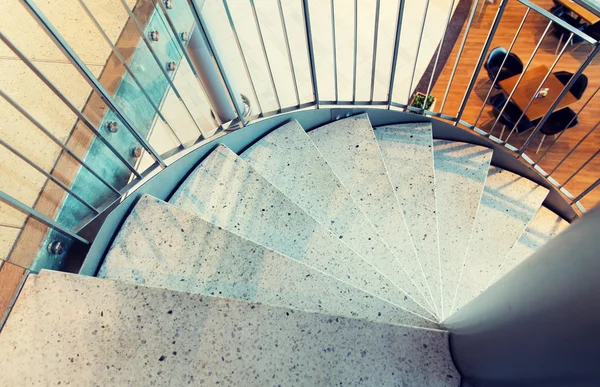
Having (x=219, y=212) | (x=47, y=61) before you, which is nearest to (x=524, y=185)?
(x=219, y=212)

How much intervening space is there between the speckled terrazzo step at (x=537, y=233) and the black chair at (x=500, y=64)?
181cm

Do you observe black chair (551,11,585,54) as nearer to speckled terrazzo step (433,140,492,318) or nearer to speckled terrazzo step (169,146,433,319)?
speckled terrazzo step (433,140,492,318)

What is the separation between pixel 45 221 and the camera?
159 centimetres

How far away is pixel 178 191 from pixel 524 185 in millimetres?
2612

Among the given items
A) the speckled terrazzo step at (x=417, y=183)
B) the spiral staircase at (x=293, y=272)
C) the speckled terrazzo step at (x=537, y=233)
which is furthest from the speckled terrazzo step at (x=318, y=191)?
the speckled terrazzo step at (x=537, y=233)

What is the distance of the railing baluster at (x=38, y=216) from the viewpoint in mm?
1398

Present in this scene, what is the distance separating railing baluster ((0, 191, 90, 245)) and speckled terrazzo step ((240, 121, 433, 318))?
1.12 meters

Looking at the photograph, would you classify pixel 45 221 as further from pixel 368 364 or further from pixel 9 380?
pixel 368 364

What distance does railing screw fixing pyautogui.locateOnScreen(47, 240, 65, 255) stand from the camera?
1670mm

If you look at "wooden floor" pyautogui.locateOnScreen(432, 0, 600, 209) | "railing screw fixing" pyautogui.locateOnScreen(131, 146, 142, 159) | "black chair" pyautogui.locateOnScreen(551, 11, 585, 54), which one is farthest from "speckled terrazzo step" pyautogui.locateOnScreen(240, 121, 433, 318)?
"black chair" pyautogui.locateOnScreen(551, 11, 585, 54)

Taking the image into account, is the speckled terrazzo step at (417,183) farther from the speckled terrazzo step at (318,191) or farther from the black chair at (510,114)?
the black chair at (510,114)

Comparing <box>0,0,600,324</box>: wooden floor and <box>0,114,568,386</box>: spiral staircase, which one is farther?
A: <box>0,0,600,324</box>: wooden floor

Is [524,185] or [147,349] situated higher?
[524,185]

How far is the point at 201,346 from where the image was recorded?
1.37 metres
